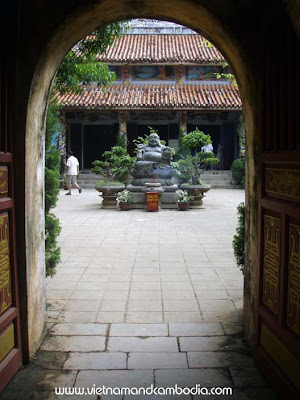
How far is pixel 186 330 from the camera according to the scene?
3684 mm

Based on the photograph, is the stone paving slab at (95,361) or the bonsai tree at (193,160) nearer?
the stone paving slab at (95,361)

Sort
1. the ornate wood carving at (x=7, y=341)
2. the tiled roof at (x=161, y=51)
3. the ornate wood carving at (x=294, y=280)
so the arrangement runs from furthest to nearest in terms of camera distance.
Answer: the tiled roof at (x=161, y=51), the ornate wood carving at (x=7, y=341), the ornate wood carving at (x=294, y=280)

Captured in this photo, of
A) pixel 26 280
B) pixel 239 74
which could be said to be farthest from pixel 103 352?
pixel 239 74

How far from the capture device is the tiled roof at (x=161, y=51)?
21.6 metres

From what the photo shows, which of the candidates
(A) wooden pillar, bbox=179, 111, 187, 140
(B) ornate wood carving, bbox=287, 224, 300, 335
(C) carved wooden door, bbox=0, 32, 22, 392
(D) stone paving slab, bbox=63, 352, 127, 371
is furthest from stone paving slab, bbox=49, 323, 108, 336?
(A) wooden pillar, bbox=179, 111, 187, 140

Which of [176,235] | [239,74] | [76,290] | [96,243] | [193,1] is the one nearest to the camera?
[193,1]

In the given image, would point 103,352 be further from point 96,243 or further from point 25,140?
point 96,243

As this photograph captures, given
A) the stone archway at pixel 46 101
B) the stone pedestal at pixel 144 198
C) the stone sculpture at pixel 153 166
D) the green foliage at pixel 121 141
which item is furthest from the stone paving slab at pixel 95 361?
the green foliage at pixel 121 141

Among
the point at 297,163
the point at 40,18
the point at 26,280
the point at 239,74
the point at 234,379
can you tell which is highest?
the point at 40,18

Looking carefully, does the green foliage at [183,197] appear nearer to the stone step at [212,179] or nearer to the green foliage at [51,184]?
the green foliage at [51,184]

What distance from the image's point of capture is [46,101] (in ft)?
11.3

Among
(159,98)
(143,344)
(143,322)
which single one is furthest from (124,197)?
(159,98)

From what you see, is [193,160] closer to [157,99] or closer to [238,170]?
[238,170]

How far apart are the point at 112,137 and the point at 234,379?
68.8ft
